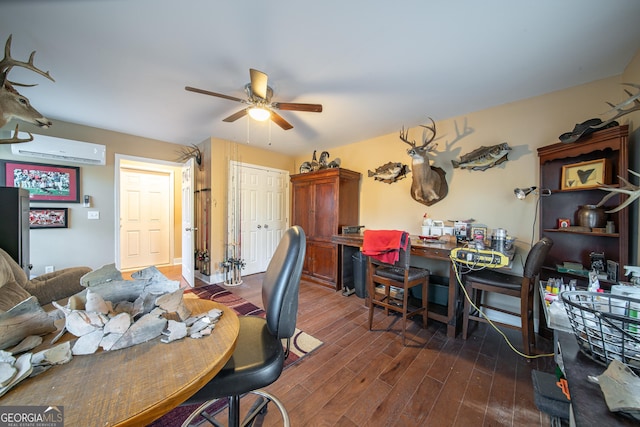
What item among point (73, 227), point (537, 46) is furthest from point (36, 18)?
point (537, 46)

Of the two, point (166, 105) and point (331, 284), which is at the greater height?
point (166, 105)

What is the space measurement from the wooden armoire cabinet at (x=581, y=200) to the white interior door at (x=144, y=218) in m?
6.19

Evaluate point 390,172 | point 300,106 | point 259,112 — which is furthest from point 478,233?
point 259,112

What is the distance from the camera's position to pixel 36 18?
1.45 meters

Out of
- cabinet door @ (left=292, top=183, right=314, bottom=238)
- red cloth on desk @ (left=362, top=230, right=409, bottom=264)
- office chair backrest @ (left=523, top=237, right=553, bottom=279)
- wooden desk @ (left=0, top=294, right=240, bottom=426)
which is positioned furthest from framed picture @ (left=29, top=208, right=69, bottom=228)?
office chair backrest @ (left=523, top=237, right=553, bottom=279)

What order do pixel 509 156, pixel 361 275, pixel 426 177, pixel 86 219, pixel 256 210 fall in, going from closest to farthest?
pixel 509 156 → pixel 426 177 → pixel 361 275 → pixel 86 219 → pixel 256 210

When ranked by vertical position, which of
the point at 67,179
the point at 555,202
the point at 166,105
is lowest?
the point at 555,202

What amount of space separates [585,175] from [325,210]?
2827 mm

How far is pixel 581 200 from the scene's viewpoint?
6.86ft

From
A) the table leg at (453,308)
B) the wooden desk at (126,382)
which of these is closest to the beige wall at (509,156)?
the table leg at (453,308)

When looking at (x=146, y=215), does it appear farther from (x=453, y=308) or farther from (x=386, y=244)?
(x=453, y=308)

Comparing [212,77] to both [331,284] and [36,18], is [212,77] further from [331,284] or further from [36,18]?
[331,284]

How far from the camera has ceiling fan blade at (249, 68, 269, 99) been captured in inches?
66.4

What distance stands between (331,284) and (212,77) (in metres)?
3.01
